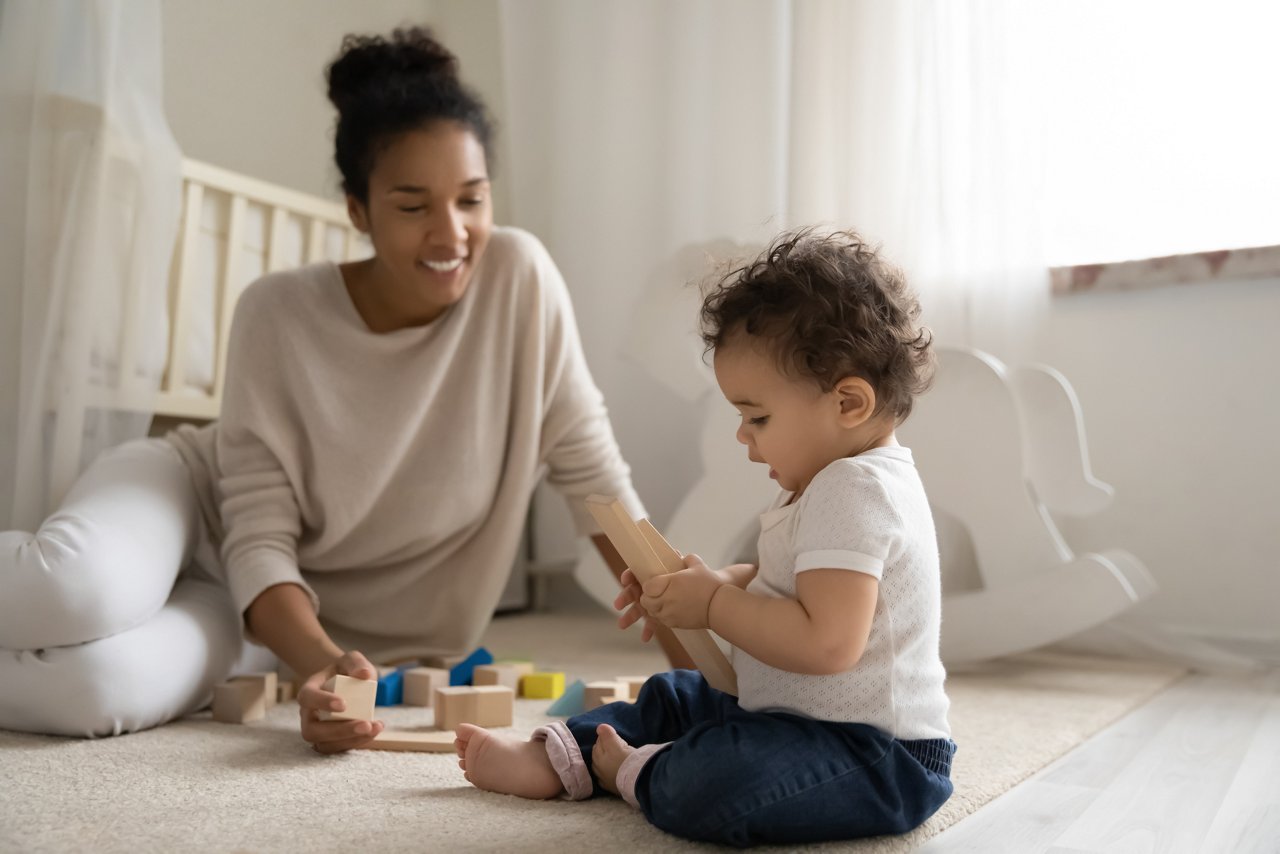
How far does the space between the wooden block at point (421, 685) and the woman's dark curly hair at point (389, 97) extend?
0.57m

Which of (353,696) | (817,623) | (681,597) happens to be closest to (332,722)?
(353,696)

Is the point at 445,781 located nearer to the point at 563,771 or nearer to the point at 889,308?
the point at 563,771

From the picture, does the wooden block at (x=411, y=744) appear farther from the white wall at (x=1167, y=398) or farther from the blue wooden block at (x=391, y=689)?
the white wall at (x=1167, y=398)

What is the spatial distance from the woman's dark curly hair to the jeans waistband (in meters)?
0.88

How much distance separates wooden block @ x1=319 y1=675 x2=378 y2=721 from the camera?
39.1 inches

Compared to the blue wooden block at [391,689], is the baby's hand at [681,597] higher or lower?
higher

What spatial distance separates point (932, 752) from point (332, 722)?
521mm

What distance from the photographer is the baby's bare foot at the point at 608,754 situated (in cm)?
87

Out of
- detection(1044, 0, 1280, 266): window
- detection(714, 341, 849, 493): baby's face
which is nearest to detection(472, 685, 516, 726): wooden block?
detection(714, 341, 849, 493): baby's face

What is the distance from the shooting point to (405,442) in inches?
54.4

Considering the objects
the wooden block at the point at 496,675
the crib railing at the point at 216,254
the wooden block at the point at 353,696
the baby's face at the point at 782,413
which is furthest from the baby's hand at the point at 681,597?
the crib railing at the point at 216,254

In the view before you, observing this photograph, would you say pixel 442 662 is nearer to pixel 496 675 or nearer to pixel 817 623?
pixel 496 675

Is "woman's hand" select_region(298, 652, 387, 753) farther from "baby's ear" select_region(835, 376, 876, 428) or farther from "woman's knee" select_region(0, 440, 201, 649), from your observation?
"baby's ear" select_region(835, 376, 876, 428)

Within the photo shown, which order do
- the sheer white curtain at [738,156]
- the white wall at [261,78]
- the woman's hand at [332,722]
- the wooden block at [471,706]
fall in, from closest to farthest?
the woman's hand at [332,722], the wooden block at [471,706], the sheer white curtain at [738,156], the white wall at [261,78]
